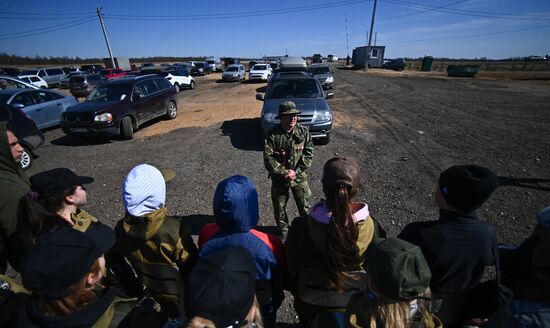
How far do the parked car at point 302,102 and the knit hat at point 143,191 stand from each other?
4199 millimetres

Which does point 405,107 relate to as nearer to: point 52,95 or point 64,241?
point 64,241

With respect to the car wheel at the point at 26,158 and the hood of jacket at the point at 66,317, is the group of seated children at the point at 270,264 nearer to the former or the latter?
the hood of jacket at the point at 66,317

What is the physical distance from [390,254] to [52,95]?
12.6 metres

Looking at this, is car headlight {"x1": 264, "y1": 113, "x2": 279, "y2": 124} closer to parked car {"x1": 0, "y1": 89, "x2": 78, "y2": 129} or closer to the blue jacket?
the blue jacket

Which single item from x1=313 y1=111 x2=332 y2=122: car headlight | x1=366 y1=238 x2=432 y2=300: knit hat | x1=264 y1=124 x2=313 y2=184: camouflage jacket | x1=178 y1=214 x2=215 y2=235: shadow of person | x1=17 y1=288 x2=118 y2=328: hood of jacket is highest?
x1=366 y1=238 x2=432 y2=300: knit hat

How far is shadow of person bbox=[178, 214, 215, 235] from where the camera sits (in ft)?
13.2

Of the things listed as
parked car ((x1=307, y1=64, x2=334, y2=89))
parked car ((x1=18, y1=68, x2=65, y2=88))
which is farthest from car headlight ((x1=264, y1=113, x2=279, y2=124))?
parked car ((x1=18, y1=68, x2=65, y2=88))

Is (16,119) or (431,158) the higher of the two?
(16,119)

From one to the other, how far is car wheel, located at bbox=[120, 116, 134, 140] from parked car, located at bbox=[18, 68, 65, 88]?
25.2 meters

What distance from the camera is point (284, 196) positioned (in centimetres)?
358

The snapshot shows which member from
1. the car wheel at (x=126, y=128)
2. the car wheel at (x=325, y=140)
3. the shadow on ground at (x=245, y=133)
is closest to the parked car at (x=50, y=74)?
the car wheel at (x=126, y=128)

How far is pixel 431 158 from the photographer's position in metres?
6.02

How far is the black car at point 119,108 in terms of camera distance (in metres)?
7.58

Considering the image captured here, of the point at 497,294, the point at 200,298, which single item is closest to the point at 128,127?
the point at 200,298
